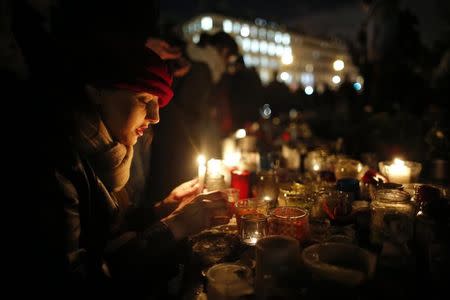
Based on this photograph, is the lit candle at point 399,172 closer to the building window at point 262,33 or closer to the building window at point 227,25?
the building window at point 227,25

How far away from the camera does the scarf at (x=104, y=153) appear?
6.66 feet

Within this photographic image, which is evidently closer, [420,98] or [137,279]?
[137,279]

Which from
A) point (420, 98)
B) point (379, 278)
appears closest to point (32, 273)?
point (379, 278)

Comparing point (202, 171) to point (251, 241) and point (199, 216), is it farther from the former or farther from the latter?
point (251, 241)

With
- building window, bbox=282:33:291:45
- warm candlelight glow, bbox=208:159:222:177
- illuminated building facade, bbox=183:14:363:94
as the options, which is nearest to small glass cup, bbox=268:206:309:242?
warm candlelight glow, bbox=208:159:222:177

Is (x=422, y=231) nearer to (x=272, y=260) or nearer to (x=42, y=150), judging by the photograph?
(x=272, y=260)

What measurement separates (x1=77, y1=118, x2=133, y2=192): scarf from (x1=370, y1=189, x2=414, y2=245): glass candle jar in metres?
1.61

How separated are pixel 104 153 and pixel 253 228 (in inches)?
40.7

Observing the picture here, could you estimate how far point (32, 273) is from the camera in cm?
150

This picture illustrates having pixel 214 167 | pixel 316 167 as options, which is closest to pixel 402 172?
pixel 316 167

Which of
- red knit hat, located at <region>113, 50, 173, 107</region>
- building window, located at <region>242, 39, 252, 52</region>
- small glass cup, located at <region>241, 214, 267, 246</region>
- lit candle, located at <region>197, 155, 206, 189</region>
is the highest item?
building window, located at <region>242, 39, 252, 52</region>

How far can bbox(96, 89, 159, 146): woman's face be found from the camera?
86.7 inches

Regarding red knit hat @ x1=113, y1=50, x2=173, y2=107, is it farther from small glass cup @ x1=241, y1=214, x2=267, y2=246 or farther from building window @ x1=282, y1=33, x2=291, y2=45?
building window @ x1=282, y1=33, x2=291, y2=45

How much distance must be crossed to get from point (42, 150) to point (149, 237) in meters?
0.75
